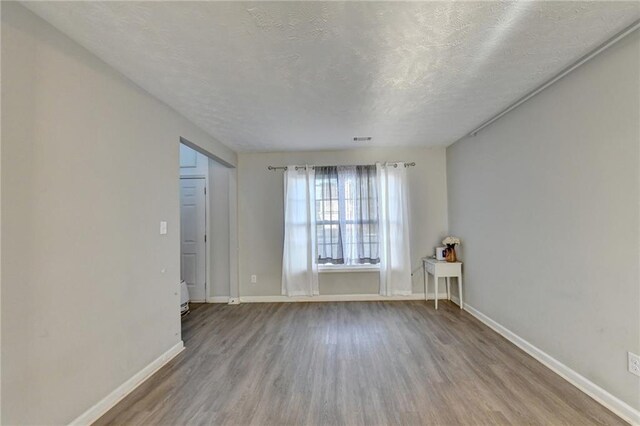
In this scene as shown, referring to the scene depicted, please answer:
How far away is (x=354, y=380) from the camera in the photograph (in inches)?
90.8

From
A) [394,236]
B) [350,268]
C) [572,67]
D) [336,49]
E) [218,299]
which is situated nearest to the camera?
[336,49]

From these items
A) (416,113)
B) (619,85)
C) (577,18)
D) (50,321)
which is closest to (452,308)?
(416,113)

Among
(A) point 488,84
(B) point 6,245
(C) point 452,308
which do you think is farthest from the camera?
(C) point 452,308

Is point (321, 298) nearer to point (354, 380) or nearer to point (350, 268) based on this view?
point (350, 268)

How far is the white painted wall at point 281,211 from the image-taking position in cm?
461

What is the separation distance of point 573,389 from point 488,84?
239 centimetres

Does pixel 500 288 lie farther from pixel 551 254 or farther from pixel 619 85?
pixel 619 85

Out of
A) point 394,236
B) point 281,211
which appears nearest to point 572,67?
point 394,236

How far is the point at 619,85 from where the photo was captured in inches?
72.5

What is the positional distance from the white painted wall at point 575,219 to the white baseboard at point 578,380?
4 cm

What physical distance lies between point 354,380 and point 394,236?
250 cm

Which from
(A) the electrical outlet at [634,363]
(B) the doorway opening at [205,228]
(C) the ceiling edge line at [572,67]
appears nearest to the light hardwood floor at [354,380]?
(A) the electrical outlet at [634,363]

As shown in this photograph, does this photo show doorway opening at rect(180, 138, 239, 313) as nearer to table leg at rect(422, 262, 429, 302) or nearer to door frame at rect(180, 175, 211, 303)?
door frame at rect(180, 175, 211, 303)

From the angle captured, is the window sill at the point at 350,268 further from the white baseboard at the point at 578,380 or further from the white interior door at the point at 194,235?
the white interior door at the point at 194,235
